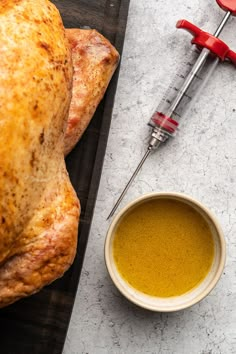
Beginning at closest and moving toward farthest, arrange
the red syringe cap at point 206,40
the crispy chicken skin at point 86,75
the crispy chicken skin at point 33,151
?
the crispy chicken skin at point 33,151, the crispy chicken skin at point 86,75, the red syringe cap at point 206,40

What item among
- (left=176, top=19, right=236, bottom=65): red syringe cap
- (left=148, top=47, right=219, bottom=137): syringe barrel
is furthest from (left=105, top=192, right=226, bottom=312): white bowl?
(left=176, top=19, right=236, bottom=65): red syringe cap

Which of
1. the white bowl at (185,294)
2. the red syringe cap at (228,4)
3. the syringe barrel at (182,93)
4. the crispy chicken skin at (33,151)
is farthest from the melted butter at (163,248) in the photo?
the red syringe cap at (228,4)

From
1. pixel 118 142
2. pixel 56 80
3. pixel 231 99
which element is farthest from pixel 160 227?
pixel 56 80

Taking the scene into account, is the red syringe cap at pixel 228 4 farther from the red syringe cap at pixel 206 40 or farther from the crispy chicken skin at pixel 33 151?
the crispy chicken skin at pixel 33 151

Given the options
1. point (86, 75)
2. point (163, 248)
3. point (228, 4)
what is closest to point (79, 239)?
point (163, 248)

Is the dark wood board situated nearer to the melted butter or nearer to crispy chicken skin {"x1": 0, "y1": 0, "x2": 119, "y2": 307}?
the melted butter

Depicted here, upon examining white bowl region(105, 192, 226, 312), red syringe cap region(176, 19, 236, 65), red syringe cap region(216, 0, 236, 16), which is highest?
red syringe cap region(216, 0, 236, 16)

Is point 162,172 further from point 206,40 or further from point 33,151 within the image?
point 33,151
